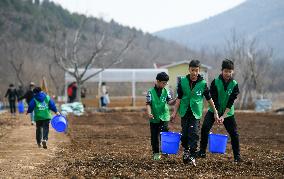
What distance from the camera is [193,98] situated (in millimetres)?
8508

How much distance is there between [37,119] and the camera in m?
11.7

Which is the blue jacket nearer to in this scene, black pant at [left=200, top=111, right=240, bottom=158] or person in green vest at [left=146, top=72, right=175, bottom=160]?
person in green vest at [left=146, top=72, right=175, bottom=160]

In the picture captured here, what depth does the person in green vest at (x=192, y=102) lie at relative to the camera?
27.5 ft

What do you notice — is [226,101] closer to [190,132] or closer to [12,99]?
[190,132]

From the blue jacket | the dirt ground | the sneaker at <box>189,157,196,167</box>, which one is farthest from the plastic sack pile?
the sneaker at <box>189,157,196,167</box>

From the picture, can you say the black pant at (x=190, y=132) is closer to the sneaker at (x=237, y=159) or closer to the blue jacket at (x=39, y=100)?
the sneaker at (x=237, y=159)

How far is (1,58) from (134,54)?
133 ft

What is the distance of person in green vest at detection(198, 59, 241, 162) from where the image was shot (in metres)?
8.71

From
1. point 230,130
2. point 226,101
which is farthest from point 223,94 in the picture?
point 230,130

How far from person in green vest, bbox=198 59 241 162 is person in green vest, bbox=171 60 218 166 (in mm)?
346

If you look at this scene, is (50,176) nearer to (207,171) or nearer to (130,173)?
(130,173)

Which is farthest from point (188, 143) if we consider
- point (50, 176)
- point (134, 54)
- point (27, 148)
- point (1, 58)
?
point (134, 54)

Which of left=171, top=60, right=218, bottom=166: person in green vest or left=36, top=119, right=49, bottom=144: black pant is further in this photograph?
left=36, top=119, right=49, bottom=144: black pant

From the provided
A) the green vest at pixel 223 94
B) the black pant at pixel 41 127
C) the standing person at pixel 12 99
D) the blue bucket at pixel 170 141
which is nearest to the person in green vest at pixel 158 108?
the blue bucket at pixel 170 141
